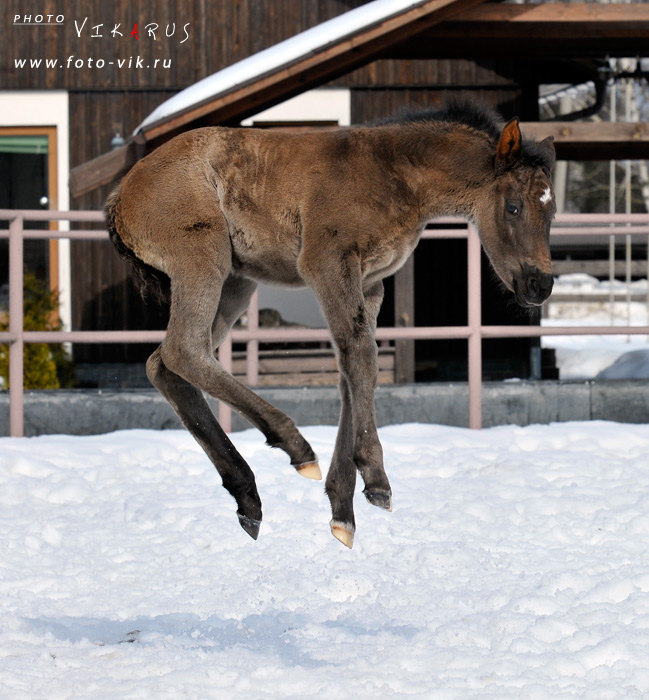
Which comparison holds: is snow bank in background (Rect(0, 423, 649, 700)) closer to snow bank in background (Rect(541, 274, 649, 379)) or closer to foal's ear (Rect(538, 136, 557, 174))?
foal's ear (Rect(538, 136, 557, 174))

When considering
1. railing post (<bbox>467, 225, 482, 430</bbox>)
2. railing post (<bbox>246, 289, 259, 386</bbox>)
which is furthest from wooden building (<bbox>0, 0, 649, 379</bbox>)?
railing post (<bbox>246, 289, 259, 386</bbox>)

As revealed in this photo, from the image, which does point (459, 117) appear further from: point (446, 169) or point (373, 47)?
point (373, 47)

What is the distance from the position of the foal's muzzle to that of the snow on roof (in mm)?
5353

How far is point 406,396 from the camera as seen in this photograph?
7.69m

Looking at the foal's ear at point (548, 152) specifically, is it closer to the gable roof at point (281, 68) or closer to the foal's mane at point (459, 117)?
the foal's mane at point (459, 117)

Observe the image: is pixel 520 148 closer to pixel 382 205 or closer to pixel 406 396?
pixel 382 205

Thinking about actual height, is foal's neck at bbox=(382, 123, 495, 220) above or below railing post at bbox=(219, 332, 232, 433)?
above

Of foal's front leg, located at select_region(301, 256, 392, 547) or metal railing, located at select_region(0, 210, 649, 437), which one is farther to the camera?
metal railing, located at select_region(0, 210, 649, 437)

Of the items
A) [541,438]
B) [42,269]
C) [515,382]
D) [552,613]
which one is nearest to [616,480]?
[541,438]

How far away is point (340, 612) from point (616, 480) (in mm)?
2469

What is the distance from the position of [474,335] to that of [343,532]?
15.5 feet

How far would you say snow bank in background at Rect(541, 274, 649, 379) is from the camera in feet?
39.3

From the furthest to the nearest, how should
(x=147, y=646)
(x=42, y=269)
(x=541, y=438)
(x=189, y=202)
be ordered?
(x=42, y=269), (x=541, y=438), (x=147, y=646), (x=189, y=202)


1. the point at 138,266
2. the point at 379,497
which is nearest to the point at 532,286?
the point at 379,497
